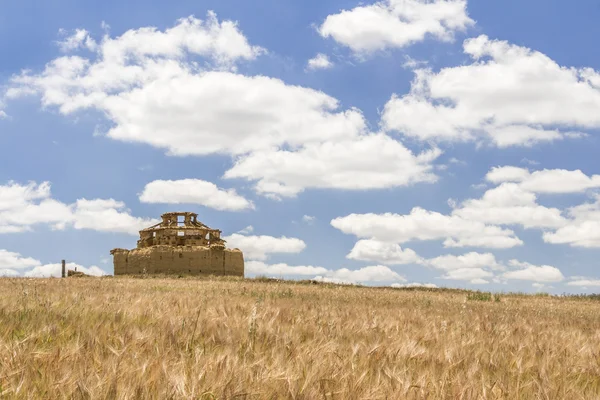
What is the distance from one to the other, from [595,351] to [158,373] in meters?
4.82

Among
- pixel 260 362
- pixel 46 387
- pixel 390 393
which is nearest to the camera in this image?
pixel 46 387

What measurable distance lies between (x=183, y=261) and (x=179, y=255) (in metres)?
0.72

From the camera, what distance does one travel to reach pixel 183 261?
52.0 m

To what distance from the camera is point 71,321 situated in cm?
514

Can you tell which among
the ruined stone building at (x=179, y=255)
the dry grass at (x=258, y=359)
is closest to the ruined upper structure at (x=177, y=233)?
the ruined stone building at (x=179, y=255)

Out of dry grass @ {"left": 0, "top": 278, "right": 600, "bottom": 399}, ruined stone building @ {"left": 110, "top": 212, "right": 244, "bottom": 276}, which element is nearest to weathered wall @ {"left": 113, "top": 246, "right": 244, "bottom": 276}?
ruined stone building @ {"left": 110, "top": 212, "right": 244, "bottom": 276}

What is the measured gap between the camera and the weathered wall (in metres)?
51.9

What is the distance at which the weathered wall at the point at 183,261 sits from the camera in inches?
2042

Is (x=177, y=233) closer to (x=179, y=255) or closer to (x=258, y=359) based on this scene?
(x=179, y=255)

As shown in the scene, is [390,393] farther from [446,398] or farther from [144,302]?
[144,302]

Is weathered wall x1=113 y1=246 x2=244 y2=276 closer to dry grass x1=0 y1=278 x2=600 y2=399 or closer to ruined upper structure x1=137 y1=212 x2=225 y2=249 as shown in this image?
ruined upper structure x1=137 y1=212 x2=225 y2=249

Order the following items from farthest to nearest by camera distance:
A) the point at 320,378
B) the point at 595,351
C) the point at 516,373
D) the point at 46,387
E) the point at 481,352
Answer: the point at 595,351 → the point at 481,352 → the point at 516,373 → the point at 320,378 → the point at 46,387

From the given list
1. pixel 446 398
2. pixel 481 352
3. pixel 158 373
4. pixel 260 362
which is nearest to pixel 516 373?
pixel 481 352

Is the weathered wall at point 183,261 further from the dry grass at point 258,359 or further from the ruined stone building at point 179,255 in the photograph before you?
the dry grass at point 258,359
